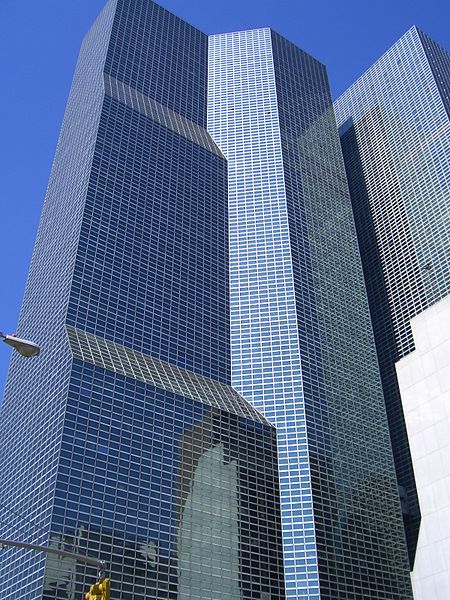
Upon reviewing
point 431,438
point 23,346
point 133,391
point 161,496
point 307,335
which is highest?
point 307,335

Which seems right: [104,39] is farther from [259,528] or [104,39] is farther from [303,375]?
[259,528]

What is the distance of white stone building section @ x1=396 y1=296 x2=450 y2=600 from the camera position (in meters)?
71.1

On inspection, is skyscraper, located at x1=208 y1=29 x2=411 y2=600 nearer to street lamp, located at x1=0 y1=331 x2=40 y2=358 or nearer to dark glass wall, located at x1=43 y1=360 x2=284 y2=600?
dark glass wall, located at x1=43 y1=360 x2=284 y2=600

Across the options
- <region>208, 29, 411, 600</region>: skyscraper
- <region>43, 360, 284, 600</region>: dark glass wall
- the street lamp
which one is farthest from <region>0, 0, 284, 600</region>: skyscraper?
the street lamp

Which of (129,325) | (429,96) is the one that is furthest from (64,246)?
(429,96)

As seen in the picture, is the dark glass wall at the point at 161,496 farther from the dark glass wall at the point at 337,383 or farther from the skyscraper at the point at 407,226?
the skyscraper at the point at 407,226

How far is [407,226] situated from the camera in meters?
178

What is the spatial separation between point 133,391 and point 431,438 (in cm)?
5041

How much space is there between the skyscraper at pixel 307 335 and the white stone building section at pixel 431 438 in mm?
37323

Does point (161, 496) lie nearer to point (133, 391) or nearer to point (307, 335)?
point (133, 391)

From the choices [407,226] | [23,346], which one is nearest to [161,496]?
[23,346]

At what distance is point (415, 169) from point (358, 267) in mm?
35659

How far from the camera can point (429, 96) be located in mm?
186250

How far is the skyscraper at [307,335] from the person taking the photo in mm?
114500
